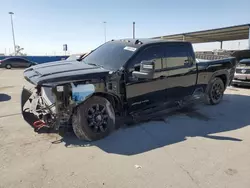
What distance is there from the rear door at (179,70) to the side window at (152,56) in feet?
0.51

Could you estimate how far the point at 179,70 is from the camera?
16.9 feet

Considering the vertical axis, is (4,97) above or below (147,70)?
below

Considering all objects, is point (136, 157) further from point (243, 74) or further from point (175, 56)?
point (243, 74)

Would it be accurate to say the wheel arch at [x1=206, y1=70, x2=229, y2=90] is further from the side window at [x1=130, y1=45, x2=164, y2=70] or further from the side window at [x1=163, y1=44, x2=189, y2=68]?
the side window at [x1=130, y1=45, x2=164, y2=70]

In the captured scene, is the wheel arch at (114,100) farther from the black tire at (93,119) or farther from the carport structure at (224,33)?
the carport structure at (224,33)

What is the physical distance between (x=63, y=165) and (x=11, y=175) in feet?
2.26

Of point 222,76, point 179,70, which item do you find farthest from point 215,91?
point 179,70

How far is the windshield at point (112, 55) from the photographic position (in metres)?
4.39

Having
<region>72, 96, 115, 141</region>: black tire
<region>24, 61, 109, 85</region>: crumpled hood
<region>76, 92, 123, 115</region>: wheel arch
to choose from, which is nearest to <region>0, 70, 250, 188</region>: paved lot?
<region>72, 96, 115, 141</region>: black tire

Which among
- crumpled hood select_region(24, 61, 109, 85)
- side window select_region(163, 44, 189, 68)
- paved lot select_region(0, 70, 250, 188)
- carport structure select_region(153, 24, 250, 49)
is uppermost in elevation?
carport structure select_region(153, 24, 250, 49)

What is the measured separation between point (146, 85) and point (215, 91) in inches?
119

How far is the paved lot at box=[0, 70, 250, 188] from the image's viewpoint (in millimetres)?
2830

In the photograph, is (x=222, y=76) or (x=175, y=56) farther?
(x=222, y=76)

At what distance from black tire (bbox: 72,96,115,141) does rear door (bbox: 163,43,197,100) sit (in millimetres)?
1634
